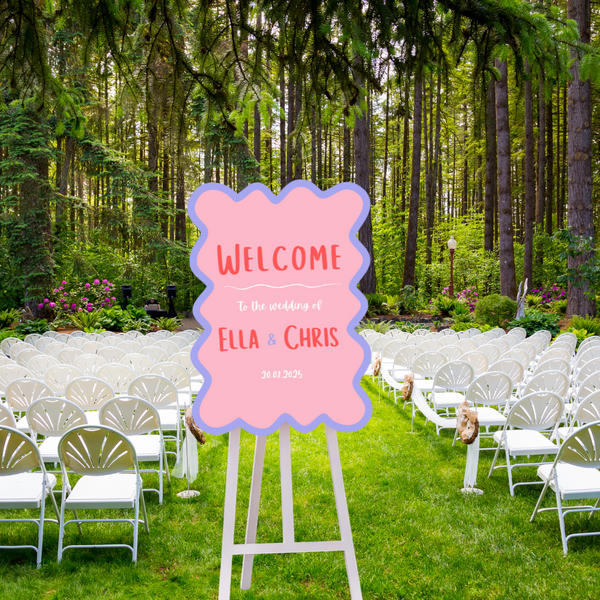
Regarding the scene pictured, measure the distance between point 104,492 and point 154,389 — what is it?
151 centimetres

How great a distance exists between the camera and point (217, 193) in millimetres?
2592

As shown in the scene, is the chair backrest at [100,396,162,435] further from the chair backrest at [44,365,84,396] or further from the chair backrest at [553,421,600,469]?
the chair backrest at [553,421,600,469]

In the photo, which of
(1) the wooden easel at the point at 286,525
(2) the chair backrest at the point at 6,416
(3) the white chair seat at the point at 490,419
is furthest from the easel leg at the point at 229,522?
(3) the white chair seat at the point at 490,419

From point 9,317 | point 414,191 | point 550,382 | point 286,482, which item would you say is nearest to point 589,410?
point 550,382

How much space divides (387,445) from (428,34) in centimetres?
394

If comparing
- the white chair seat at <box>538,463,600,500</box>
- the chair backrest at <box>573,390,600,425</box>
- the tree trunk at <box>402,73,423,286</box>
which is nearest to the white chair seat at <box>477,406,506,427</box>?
the chair backrest at <box>573,390,600,425</box>

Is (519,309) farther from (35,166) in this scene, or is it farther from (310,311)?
(35,166)

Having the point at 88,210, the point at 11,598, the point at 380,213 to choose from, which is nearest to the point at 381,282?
the point at 380,213

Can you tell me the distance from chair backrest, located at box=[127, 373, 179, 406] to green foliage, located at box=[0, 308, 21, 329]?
34.7ft

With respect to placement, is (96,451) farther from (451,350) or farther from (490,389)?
(451,350)

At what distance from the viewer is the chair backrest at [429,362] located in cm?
625

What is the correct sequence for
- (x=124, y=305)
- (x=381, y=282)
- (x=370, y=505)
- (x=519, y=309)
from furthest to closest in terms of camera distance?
(x=381, y=282) → (x=124, y=305) → (x=519, y=309) → (x=370, y=505)

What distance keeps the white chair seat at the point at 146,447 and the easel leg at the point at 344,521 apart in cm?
177

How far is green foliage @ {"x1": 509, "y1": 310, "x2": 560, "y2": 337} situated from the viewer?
39.0 feet
